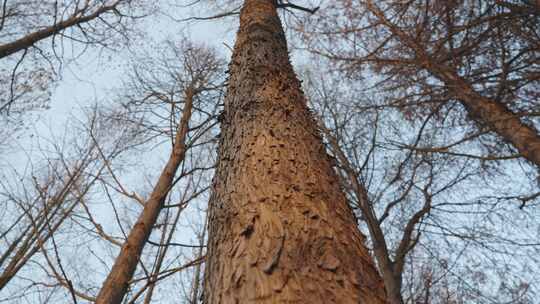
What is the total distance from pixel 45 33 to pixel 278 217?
19.5 ft

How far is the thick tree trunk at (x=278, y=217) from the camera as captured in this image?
75cm

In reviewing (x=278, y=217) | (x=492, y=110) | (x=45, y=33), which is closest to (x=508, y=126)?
(x=492, y=110)

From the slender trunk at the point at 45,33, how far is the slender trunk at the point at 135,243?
313cm

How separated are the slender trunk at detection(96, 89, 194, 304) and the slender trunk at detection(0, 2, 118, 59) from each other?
123 inches

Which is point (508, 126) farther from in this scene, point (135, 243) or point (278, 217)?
point (135, 243)

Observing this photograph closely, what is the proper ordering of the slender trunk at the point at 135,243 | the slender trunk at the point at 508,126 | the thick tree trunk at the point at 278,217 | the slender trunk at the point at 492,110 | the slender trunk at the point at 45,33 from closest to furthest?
the thick tree trunk at the point at 278,217
the slender trunk at the point at 135,243
the slender trunk at the point at 492,110
the slender trunk at the point at 508,126
the slender trunk at the point at 45,33

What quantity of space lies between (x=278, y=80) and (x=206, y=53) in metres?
4.29

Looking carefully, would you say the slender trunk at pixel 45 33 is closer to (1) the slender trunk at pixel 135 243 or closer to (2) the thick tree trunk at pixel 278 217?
(1) the slender trunk at pixel 135 243

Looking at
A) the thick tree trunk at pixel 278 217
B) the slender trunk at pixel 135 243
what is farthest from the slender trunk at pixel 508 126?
the slender trunk at pixel 135 243

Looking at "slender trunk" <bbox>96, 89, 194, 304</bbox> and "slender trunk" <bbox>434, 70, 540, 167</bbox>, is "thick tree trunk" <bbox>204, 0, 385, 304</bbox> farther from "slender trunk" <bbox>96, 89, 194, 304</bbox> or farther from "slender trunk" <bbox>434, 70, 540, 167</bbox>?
"slender trunk" <bbox>434, 70, 540, 167</bbox>

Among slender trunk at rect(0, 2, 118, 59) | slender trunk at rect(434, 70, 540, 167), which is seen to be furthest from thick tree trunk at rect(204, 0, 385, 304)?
slender trunk at rect(0, 2, 118, 59)

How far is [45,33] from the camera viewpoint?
200 inches

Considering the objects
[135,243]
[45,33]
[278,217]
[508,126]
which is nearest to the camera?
[278,217]

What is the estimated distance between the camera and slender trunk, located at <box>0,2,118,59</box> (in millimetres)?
4512
